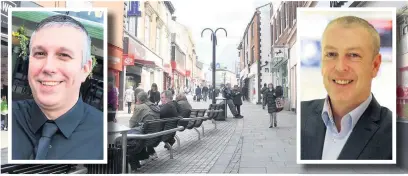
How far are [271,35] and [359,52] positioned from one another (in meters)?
1.92

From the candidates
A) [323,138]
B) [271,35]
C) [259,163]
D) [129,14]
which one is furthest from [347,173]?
[129,14]

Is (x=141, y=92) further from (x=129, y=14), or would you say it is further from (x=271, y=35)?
(x=271, y=35)

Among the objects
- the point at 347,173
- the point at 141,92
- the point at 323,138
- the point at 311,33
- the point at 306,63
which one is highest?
the point at 311,33

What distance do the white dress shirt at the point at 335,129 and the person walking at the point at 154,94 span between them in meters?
1.82

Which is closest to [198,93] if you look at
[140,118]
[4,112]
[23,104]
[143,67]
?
[140,118]

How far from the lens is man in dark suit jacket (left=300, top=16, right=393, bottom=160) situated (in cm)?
420

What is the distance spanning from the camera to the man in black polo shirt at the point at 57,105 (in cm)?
431

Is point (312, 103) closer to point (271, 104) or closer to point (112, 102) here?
point (271, 104)

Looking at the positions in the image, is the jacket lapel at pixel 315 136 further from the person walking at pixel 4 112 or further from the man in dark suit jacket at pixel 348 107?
the person walking at pixel 4 112

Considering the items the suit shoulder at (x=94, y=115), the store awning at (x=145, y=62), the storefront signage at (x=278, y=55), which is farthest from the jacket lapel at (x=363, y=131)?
the suit shoulder at (x=94, y=115)

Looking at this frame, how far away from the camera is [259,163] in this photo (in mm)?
4883

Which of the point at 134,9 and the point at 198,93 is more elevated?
the point at 134,9

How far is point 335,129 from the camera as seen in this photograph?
435 cm

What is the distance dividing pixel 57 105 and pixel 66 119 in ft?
0.57
